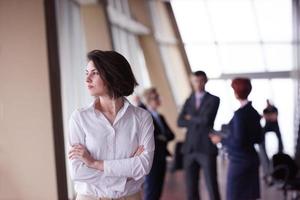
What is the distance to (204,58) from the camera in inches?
136

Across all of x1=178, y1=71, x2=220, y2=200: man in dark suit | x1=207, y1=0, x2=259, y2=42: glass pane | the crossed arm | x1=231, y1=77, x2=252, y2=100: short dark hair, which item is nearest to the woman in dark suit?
x1=231, y1=77, x2=252, y2=100: short dark hair

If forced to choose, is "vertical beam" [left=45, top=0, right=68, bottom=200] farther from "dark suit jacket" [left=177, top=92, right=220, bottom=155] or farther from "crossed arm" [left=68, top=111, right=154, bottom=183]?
"crossed arm" [left=68, top=111, right=154, bottom=183]

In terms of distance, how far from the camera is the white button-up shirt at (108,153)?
175 centimetres

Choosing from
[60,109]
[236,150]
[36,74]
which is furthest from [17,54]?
[236,150]

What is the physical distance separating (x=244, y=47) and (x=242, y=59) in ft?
0.34

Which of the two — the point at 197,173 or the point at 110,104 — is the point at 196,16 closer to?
the point at 197,173

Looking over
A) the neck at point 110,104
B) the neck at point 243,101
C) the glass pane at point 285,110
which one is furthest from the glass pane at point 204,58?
the neck at point 110,104

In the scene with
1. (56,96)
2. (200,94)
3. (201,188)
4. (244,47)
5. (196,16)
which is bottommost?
(201,188)

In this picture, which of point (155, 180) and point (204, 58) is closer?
point (204, 58)

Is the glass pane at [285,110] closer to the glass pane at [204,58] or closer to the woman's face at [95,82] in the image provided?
the glass pane at [204,58]

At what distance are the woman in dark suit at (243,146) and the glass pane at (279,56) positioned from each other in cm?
25

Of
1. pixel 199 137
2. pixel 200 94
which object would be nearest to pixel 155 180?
pixel 199 137

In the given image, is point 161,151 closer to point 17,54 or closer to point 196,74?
point 196,74

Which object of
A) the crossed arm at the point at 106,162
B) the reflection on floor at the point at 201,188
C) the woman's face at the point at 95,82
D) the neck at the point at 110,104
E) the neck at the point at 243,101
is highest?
the woman's face at the point at 95,82
